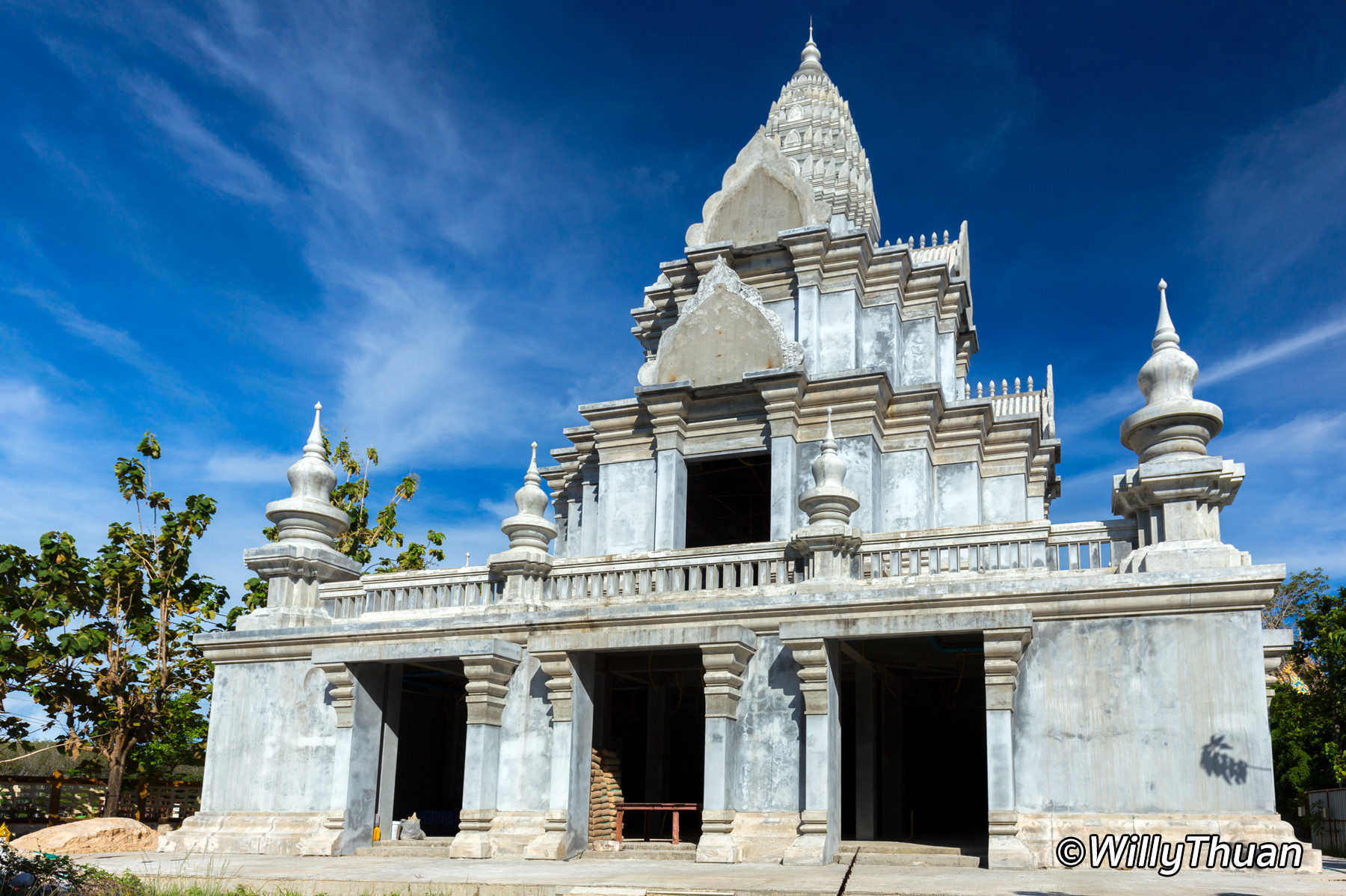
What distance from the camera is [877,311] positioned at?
24.1m

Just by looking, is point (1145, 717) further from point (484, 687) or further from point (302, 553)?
point (302, 553)

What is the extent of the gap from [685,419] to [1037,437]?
7536 mm

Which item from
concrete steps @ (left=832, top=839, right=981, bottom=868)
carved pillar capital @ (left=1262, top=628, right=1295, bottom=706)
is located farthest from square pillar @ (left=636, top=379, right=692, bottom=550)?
carved pillar capital @ (left=1262, top=628, right=1295, bottom=706)

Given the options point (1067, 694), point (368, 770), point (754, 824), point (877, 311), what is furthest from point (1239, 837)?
point (877, 311)

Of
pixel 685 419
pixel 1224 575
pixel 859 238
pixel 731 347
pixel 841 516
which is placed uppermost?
pixel 859 238

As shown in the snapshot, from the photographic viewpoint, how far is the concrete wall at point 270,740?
59.3 ft

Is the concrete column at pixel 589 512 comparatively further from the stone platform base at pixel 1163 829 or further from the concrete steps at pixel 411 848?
the stone platform base at pixel 1163 829

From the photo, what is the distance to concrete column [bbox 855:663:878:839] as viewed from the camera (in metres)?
16.9

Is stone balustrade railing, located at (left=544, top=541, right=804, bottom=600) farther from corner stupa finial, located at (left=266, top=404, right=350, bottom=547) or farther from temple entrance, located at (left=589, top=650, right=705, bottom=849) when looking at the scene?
corner stupa finial, located at (left=266, top=404, right=350, bottom=547)

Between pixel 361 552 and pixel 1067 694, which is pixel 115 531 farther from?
pixel 1067 694

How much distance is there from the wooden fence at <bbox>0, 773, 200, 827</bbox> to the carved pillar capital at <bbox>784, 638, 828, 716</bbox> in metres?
16.0

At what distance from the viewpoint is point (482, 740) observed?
16.7 meters

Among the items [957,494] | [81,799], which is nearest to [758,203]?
[957,494]

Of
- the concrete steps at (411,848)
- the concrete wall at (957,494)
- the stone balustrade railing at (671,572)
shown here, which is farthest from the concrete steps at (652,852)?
the concrete wall at (957,494)
